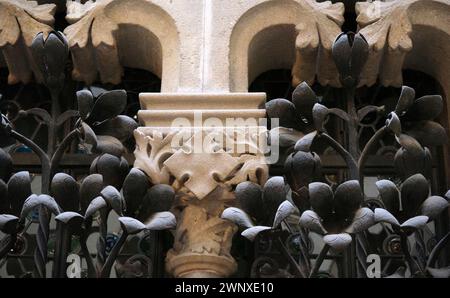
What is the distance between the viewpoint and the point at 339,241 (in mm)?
4309

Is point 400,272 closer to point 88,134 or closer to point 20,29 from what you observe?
point 88,134

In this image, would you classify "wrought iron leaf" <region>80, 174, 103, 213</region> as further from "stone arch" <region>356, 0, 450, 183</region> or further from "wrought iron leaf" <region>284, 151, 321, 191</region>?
"stone arch" <region>356, 0, 450, 183</region>

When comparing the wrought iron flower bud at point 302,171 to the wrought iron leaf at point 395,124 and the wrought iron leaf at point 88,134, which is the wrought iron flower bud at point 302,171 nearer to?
the wrought iron leaf at point 395,124

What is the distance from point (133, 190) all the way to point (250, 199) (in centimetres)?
51

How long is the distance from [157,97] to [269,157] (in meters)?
0.61

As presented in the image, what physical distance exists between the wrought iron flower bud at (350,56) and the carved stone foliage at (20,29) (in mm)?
1506

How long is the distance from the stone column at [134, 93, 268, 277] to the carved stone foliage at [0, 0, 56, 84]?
93 cm

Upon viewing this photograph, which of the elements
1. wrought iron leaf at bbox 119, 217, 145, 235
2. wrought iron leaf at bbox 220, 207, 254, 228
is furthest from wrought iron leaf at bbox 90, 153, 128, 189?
wrought iron leaf at bbox 220, 207, 254, 228

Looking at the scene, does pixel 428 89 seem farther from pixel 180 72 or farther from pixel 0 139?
pixel 0 139

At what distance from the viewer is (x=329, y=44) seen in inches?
206

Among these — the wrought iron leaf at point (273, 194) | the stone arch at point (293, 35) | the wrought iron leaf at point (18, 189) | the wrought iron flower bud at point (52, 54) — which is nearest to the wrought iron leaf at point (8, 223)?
the wrought iron leaf at point (18, 189)

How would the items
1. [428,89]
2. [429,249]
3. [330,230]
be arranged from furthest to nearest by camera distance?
1. [428,89]
2. [429,249]
3. [330,230]

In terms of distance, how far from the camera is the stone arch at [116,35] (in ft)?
17.3

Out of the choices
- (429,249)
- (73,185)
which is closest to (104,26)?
(73,185)
